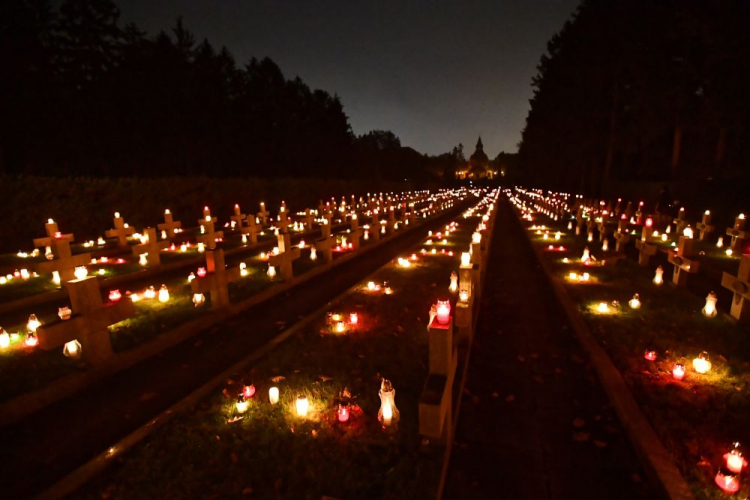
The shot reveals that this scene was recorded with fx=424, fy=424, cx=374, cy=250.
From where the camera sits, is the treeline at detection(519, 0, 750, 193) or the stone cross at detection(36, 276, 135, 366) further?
the treeline at detection(519, 0, 750, 193)

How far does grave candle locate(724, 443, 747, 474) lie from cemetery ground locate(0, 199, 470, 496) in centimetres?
568

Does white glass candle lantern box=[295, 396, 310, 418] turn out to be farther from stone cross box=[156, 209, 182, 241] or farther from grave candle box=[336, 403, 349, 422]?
stone cross box=[156, 209, 182, 241]

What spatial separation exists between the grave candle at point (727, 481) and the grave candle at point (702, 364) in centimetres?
214

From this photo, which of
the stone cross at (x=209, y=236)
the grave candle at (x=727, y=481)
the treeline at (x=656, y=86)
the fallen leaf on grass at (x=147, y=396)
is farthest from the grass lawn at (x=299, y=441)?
the treeline at (x=656, y=86)

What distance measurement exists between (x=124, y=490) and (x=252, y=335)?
363 centimetres

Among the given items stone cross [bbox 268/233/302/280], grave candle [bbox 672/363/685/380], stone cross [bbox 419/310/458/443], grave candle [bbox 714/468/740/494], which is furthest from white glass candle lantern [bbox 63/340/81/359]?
grave candle [bbox 672/363/685/380]

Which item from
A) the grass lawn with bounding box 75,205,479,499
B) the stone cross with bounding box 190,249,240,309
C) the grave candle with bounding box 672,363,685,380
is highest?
the stone cross with bounding box 190,249,240,309

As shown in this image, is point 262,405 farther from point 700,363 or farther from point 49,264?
point 49,264

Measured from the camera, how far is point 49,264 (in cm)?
902

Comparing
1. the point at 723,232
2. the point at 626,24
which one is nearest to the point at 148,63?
the point at 626,24

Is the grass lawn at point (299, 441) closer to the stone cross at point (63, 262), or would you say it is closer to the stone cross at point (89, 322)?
the stone cross at point (89, 322)

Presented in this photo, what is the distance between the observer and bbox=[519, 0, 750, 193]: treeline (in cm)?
1998

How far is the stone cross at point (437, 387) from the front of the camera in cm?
351

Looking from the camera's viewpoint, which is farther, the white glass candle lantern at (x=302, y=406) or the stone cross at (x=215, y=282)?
the stone cross at (x=215, y=282)
